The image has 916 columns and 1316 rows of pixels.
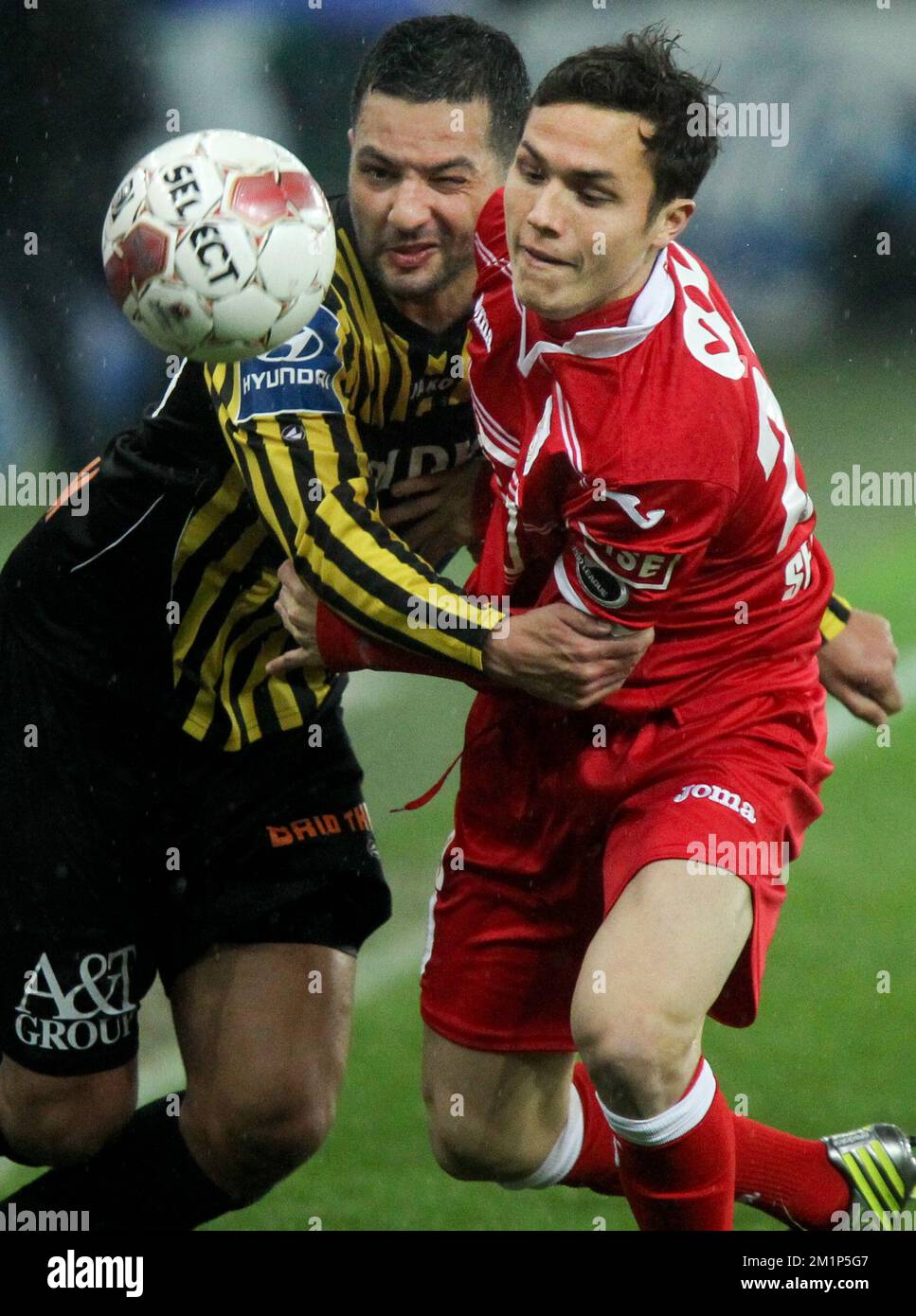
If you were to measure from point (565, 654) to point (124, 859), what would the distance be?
3.16 feet

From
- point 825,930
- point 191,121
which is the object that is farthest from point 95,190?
point 825,930

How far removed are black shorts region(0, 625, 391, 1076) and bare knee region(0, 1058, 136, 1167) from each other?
4 cm

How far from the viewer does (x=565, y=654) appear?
3.03 metres

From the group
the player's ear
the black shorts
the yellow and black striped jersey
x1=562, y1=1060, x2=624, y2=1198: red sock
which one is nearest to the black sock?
the black shorts

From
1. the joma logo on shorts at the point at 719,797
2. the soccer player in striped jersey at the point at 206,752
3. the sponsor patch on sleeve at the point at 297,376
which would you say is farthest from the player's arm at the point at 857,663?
the sponsor patch on sleeve at the point at 297,376

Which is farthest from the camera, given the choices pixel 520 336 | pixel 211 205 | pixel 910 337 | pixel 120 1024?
pixel 910 337

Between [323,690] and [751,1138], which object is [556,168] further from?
[751,1138]

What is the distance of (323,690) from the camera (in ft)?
11.8

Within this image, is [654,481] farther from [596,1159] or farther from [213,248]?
[596,1159]

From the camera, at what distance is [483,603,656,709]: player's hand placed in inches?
119

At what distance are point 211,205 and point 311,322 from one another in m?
0.35

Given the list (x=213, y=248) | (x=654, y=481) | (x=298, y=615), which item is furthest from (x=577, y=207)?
(x=298, y=615)

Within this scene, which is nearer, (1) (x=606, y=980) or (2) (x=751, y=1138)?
(1) (x=606, y=980)

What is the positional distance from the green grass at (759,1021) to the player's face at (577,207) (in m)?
1.80
